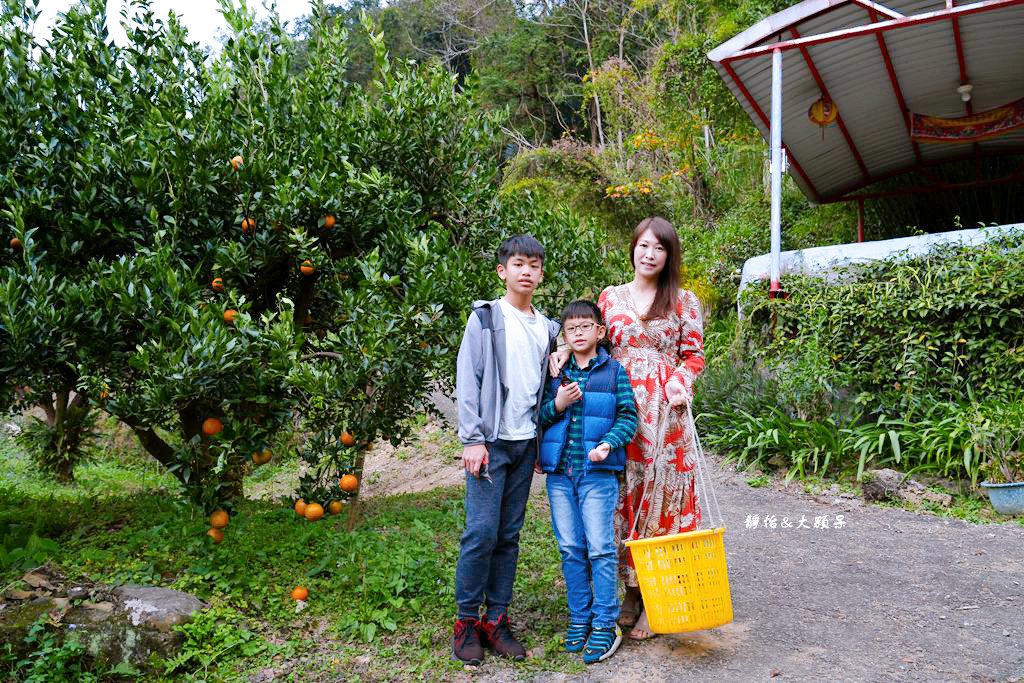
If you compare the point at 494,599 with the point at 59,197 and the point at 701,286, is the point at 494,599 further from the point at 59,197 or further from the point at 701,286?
the point at 701,286

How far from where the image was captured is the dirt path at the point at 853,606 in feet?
11.3

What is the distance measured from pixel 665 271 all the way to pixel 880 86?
25.5ft

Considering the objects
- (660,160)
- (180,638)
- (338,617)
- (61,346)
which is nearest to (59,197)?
(61,346)

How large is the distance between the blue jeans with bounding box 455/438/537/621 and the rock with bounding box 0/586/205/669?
146 cm

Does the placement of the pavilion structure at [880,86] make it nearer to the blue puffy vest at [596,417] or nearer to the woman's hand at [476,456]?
the blue puffy vest at [596,417]

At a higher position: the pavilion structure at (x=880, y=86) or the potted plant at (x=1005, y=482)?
the pavilion structure at (x=880, y=86)

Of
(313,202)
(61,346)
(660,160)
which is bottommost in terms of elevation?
(61,346)

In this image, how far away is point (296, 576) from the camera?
4.46 metres

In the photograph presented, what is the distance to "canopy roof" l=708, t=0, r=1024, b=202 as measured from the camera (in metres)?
8.52

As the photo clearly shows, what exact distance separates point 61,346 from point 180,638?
5.15 ft

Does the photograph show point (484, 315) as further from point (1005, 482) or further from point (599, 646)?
point (1005, 482)

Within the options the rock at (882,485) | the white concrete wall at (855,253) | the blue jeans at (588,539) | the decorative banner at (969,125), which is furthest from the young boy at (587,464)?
the decorative banner at (969,125)

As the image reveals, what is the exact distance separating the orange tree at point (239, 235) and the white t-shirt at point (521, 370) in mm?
603

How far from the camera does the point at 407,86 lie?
4.66m
